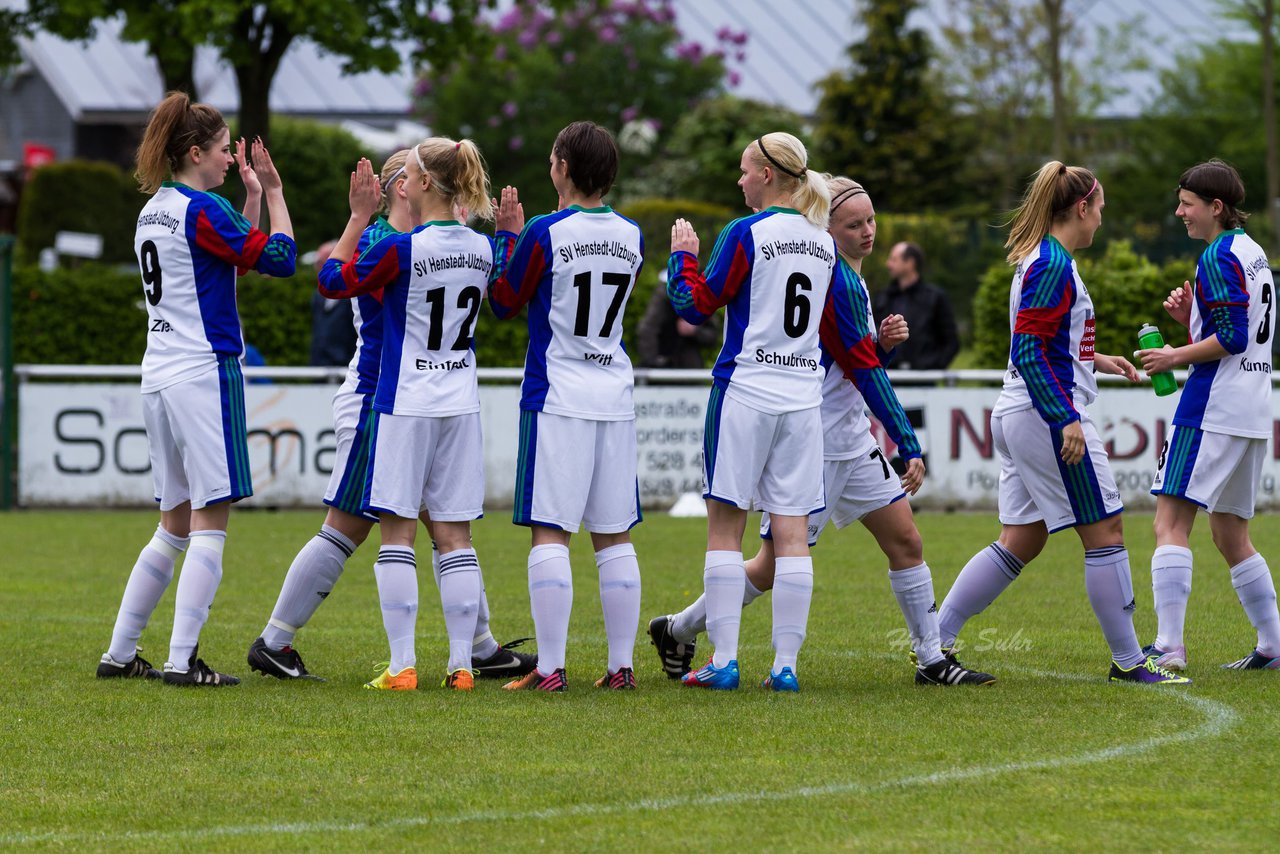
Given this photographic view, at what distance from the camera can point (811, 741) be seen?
18.9 ft

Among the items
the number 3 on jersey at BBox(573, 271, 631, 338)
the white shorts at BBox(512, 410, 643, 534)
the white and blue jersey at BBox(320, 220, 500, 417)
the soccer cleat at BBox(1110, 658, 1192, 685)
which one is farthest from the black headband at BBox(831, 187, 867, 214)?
the soccer cleat at BBox(1110, 658, 1192, 685)

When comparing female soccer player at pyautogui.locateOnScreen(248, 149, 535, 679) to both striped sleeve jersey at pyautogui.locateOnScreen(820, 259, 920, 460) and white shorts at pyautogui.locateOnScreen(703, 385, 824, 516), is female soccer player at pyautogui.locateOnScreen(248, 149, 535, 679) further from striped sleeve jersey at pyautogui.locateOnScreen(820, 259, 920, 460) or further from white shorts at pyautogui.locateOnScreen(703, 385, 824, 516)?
striped sleeve jersey at pyautogui.locateOnScreen(820, 259, 920, 460)

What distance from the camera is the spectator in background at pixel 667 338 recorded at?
1622 centimetres

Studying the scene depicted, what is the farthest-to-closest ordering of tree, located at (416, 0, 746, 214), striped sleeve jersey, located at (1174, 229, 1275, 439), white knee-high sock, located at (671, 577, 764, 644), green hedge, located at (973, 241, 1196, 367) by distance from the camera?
tree, located at (416, 0, 746, 214)
green hedge, located at (973, 241, 1196, 367)
striped sleeve jersey, located at (1174, 229, 1275, 439)
white knee-high sock, located at (671, 577, 764, 644)

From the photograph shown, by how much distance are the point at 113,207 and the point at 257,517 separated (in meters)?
23.8

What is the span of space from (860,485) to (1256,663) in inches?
76.2

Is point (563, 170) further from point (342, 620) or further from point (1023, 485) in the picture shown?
point (342, 620)

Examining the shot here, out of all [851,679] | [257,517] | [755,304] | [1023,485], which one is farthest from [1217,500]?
[257,517]

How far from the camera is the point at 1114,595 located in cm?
691

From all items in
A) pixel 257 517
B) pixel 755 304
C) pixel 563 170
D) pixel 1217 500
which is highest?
pixel 563 170

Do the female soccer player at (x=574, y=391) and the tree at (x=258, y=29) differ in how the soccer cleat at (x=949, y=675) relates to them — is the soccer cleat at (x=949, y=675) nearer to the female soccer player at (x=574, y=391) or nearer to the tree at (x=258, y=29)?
the female soccer player at (x=574, y=391)

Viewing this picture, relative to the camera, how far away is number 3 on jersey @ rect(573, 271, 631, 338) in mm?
6738

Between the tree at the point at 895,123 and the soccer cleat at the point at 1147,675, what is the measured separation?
34.9 meters

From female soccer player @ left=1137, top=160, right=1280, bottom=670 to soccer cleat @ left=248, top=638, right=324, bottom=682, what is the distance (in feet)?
11.8
